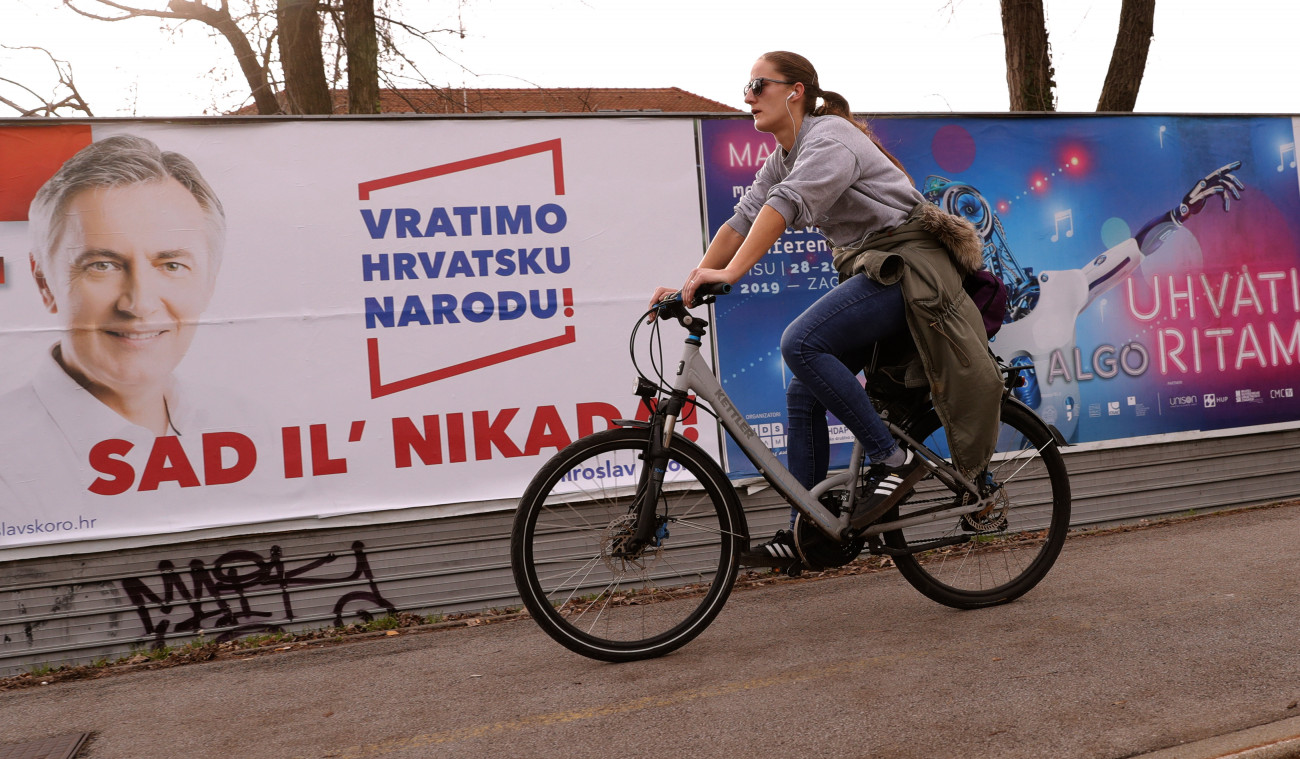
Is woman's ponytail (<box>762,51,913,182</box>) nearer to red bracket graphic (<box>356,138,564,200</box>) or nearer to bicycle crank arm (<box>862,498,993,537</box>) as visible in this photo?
bicycle crank arm (<box>862,498,993,537</box>)

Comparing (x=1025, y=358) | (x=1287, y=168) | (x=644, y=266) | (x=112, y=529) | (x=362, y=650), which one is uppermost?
(x=1287, y=168)

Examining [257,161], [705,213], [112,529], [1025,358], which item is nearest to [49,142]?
[257,161]

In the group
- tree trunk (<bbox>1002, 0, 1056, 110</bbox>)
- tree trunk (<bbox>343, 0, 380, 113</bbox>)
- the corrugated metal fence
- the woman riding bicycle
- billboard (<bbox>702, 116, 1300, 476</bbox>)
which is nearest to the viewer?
the woman riding bicycle

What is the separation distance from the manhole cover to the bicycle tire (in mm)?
2808

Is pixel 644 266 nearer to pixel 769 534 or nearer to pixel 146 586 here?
pixel 769 534

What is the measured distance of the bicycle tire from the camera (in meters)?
3.86

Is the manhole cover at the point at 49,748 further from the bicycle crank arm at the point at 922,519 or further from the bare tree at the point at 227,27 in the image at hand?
the bare tree at the point at 227,27

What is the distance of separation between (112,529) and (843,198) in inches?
135

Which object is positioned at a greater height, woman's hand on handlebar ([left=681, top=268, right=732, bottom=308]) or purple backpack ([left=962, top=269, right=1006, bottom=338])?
woman's hand on handlebar ([left=681, top=268, right=732, bottom=308])

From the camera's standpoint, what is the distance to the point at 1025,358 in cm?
566

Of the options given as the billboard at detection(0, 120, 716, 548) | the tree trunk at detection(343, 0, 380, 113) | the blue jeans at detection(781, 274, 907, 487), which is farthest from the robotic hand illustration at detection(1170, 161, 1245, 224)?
the tree trunk at detection(343, 0, 380, 113)

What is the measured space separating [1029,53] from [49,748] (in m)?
7.20

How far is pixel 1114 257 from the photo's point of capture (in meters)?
5.83

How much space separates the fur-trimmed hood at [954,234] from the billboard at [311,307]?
1796 mm
